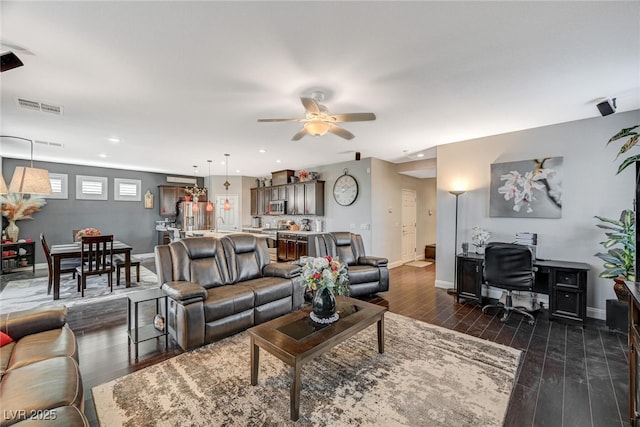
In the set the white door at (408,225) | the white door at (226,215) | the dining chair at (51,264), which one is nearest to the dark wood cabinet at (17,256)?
the dining chair at (51,264)

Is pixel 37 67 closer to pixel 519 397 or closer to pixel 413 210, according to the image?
pixel 519 397

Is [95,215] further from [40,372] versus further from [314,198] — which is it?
[40,372]

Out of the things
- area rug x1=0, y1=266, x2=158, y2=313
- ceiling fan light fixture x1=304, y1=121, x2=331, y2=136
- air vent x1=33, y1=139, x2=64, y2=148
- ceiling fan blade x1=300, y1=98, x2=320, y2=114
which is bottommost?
area rug x1=0, y1=266, x2=158, y2=313

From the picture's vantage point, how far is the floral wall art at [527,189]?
13.0 ft

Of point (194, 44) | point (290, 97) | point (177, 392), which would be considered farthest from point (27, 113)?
point (177, 392)

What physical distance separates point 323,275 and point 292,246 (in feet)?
15.8

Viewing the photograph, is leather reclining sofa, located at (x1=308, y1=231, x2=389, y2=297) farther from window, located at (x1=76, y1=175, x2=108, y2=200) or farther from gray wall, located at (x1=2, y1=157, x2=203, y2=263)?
window, located at (x1=76, y1=175, x2=108, y2=200)

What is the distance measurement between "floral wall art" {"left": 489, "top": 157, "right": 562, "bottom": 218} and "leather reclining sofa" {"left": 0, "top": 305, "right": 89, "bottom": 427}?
526 centimetres

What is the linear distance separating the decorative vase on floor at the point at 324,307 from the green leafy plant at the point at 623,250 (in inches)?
134

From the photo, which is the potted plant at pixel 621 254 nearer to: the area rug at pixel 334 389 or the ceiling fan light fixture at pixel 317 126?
the area rug at pixel 334 389

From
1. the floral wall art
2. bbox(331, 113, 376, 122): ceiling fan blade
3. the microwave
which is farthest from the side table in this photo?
the microwave

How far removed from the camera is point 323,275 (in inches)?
93.2

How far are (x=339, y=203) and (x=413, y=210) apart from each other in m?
2.38

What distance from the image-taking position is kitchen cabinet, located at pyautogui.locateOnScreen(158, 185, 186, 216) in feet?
28.8
